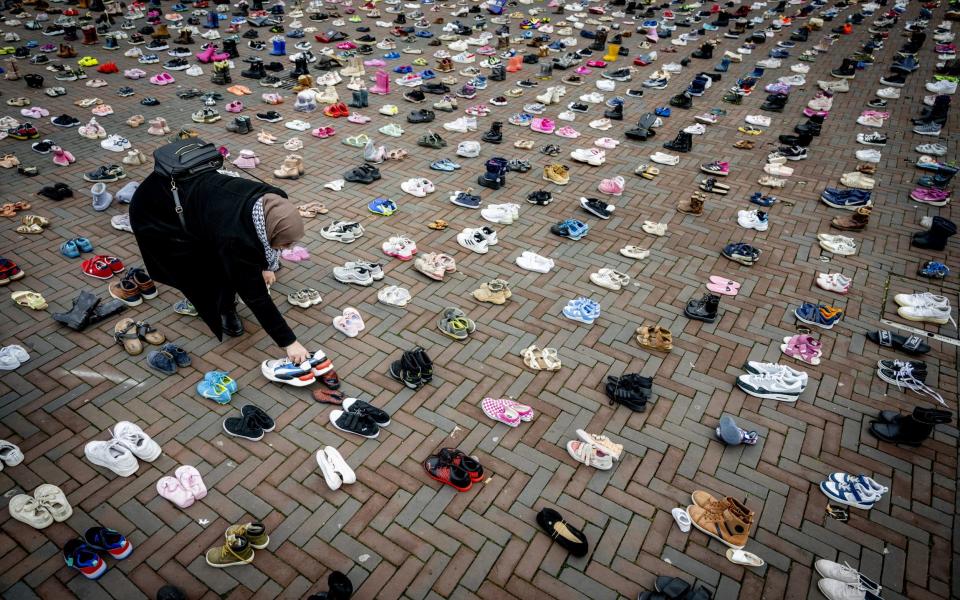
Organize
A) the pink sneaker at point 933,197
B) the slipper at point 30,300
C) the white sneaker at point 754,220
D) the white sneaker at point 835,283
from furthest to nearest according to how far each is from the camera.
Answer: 1. the pink sneaker at point 933,197
2. the white sneaker at point 754,220
3. the white sneaker at point 835,283
4. the slipper at point 30,300

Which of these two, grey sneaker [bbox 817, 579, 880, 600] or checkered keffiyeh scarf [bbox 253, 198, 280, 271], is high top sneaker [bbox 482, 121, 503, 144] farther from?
grey sneaker [bbox 817, 579, 880, 600]

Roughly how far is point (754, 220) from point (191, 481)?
24.6 ft

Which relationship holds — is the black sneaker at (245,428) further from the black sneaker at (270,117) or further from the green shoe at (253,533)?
the black sneaker at (270,117)

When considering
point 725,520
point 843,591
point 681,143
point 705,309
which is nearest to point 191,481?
point 725,520

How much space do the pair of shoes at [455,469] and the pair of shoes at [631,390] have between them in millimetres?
1494

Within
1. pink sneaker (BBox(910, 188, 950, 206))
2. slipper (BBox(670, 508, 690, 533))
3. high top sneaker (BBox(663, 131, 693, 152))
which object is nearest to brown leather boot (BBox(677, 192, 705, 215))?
high top sneaker (BBox(663, 131, 693, 152))

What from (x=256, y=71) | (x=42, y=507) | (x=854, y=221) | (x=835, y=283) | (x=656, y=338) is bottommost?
(x=42, y=507)

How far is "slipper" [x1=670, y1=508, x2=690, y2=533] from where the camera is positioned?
414cm

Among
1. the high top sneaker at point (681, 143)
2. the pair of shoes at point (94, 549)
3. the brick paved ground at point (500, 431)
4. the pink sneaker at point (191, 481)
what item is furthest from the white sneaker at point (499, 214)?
the pair of shoes at point (94, 549)

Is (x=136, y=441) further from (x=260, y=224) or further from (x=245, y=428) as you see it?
(x=260, y=224)

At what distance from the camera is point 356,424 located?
473cm

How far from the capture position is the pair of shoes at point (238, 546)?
3.75 meters

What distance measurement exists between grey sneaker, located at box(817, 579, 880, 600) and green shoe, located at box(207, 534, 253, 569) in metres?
3.99

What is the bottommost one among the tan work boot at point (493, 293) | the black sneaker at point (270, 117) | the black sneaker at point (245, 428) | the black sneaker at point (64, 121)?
the black sneaker at point (245, 428)
